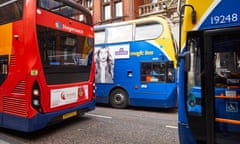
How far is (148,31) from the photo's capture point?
8.34 metres

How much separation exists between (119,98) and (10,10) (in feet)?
17.1

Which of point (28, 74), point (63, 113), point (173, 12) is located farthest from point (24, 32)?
point (173, 12)

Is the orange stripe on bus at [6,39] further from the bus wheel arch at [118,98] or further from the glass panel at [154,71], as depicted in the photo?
the bus wheel arch at [118,98]

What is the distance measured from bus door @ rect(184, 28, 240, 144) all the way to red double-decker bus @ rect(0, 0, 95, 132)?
3.38m

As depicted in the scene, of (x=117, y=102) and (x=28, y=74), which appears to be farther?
(x=117, y=102)

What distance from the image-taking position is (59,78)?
5445 millimetres

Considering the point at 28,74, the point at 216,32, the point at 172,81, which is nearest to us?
the point at 216,32

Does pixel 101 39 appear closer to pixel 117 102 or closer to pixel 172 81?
pixel 117 102

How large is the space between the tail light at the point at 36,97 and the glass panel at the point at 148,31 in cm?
473

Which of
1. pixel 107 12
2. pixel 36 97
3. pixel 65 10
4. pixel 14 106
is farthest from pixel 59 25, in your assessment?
pixel 107 12

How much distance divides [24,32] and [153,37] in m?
4.71

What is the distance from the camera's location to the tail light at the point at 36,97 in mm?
4816

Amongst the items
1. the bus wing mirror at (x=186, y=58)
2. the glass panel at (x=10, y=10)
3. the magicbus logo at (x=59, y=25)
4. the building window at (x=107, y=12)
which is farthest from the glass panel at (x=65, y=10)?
the building window at (x=107, y=12)

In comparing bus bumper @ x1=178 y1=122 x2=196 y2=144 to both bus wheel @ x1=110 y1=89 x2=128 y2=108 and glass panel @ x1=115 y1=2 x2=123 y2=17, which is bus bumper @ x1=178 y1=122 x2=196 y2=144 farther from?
glass panel @ x1=115 y1=2 x2=123 y2=17
